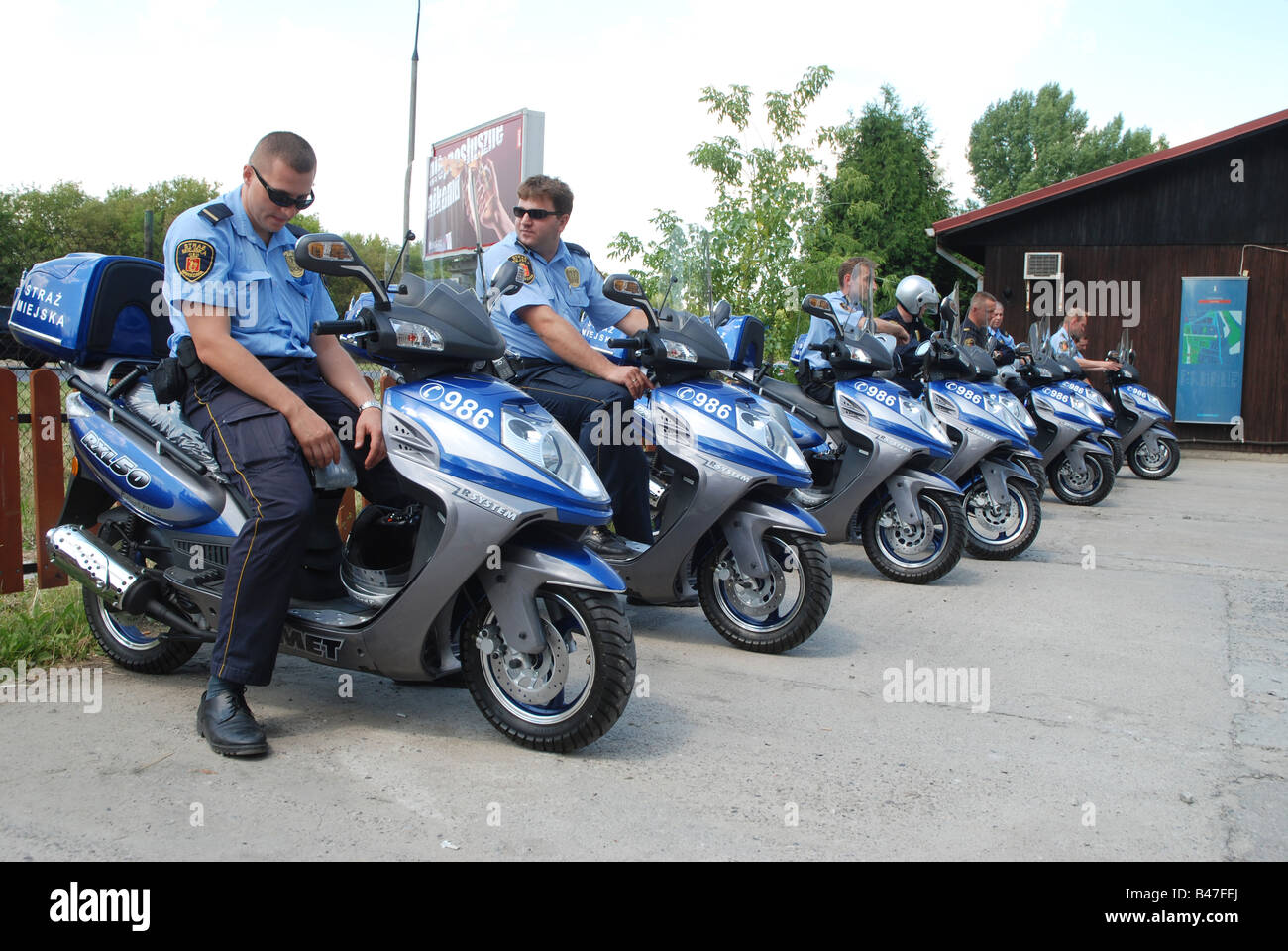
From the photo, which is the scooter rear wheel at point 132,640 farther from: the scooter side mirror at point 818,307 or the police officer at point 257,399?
the scooter side mirror at point 818,307

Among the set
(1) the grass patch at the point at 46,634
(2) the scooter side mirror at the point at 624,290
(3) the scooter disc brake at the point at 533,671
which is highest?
(2) the scooter side mirror at the point at 624,290

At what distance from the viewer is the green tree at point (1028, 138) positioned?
2491 inches

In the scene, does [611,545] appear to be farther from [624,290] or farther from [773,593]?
[624,290]

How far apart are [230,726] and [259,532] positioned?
1.88 ft

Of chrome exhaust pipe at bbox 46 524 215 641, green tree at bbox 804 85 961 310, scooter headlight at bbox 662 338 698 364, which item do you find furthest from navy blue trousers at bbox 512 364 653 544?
green tree at bbox 804 85 961 310

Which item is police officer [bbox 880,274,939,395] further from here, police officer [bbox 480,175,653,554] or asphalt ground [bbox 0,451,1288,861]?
police officer [bbox 480,175,653,554]

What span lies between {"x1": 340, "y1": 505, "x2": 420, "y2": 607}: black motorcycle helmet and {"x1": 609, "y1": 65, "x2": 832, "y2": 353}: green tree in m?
7.98

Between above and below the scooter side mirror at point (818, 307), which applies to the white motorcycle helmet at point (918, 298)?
above

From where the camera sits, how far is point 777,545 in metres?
4.51

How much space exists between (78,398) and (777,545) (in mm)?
2661

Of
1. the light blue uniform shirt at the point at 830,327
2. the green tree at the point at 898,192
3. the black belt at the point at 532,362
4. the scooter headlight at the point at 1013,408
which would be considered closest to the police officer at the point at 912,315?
the light blue uniform shirt at the point at 830,327

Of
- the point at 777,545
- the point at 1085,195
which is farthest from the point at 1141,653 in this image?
the point at 1085,195

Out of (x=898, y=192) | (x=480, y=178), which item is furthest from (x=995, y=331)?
(x=898, y=192)

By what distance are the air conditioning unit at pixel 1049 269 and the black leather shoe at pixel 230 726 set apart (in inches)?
671
